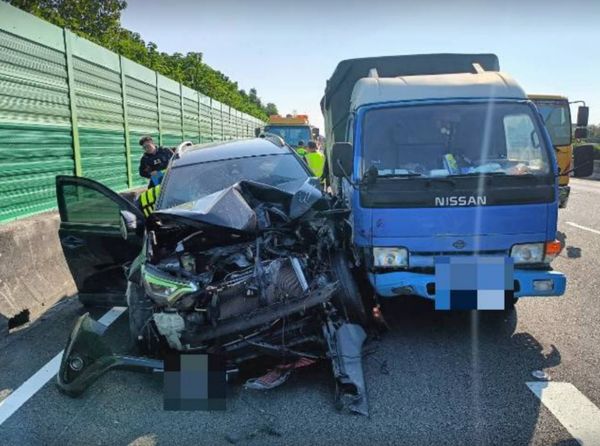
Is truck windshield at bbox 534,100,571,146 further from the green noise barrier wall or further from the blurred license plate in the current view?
the green noise barrier wall

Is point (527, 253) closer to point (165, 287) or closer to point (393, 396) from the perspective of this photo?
point (393, 396)

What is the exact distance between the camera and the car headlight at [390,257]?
4613 millimetres

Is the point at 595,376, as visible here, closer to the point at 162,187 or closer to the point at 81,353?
Result: the point at 81,353

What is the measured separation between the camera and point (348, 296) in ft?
14.6

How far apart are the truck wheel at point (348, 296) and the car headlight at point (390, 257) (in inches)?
10.9

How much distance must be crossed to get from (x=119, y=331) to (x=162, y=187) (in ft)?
Result: 4.98

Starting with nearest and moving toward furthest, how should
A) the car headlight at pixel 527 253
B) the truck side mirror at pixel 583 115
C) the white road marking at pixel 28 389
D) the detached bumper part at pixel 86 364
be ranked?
the white road marking at pixel 28 389 → the detached bumper part at pixel 86 364 → the car headlight at pixel 527 253 → the truck side mirror at pixel 583 115

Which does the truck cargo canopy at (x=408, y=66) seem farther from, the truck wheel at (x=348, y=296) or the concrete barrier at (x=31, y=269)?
the concrete barrier at (x=31, y=269)

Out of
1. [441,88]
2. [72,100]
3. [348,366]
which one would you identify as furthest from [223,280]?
[72,100]

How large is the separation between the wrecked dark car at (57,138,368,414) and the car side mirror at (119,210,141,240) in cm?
1

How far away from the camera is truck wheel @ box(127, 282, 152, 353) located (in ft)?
13.6

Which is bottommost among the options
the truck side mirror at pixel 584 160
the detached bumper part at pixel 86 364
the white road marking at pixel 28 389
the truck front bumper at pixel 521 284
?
the white road marking at pixel 28 389

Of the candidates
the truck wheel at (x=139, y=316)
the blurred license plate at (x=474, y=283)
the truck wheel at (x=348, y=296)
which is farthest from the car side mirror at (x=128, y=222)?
the blurred license plate at (x=474, y=283)

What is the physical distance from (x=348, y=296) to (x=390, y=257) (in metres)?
0.53
